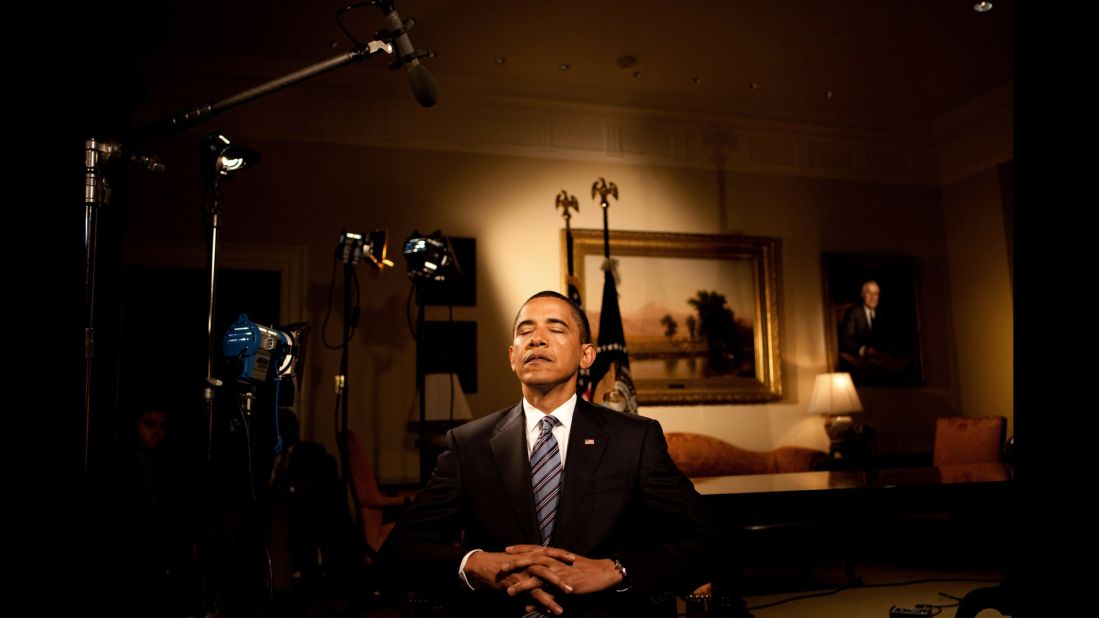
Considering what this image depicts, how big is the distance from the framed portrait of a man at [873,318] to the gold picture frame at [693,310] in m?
0.59

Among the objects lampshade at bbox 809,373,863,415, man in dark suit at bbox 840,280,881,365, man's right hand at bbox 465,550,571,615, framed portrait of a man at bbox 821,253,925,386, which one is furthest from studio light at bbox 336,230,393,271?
man in dark suit at bbox 840,280,881,365

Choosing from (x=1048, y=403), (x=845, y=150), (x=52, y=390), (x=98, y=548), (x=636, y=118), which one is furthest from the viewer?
(x=845, y=150)

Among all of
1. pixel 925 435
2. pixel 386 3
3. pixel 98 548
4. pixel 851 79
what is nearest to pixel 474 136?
pixel 851 79

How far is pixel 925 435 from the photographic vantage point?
21.9 feet

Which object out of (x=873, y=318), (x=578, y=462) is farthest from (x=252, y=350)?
(x=873, y=318)

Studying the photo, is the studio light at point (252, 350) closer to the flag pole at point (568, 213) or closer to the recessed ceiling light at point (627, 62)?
the flag pole at point (568, 213)

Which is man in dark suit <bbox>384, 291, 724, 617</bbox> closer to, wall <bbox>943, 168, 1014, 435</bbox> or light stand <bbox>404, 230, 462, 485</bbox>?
light stand <bbox>404, 230, 462, 485</bbox>

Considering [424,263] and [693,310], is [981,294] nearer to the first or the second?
[693,310]

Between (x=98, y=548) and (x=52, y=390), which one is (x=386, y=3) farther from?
(x=98, y=548)

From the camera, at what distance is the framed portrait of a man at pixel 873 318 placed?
21.6 feet

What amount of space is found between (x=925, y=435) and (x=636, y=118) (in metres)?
3.78

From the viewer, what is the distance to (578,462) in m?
1.64

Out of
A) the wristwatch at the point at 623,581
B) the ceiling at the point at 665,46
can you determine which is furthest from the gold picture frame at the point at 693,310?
the wristwatch at the point at 623,581

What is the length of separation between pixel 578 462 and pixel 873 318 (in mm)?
5797
